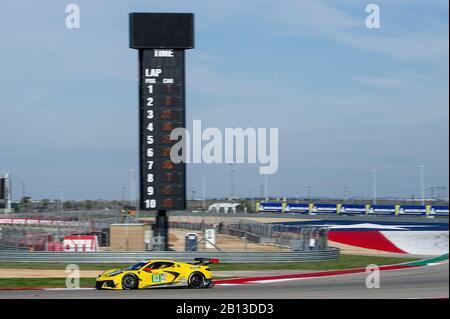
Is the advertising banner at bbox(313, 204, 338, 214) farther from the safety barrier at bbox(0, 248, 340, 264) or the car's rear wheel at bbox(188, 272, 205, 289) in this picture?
the car's rear wheel at bbox(188, 272, 205, 289)

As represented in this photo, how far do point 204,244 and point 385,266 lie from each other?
10.4m

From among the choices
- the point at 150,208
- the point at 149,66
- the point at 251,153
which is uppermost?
the point at 149,66

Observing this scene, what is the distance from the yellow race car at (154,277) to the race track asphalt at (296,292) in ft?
0.94

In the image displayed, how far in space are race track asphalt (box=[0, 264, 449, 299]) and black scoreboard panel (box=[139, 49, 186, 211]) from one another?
888cm

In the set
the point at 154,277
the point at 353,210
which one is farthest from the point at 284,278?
the point at 353,210

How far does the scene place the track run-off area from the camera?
17188 mm

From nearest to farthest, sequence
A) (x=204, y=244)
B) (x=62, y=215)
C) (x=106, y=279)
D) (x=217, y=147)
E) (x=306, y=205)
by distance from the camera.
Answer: (x=106, y=279), (x=217, y=147), (x=204, y=244), (x=62, y=215), (x=306, y=205)

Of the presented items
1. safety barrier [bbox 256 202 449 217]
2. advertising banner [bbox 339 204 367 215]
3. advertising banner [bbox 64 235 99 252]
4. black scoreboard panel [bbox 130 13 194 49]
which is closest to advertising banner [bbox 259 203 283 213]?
safety barrier [bbox 256 202 449 217]

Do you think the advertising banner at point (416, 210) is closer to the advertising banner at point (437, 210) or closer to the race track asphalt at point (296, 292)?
the advertising banner at point (437, 210)

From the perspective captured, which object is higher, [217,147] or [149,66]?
[149,66]
